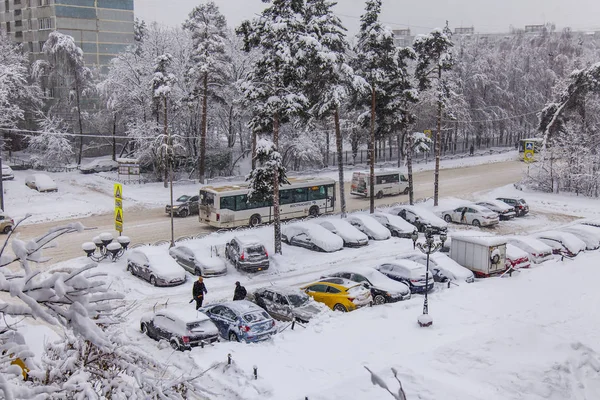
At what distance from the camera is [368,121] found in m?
37.7

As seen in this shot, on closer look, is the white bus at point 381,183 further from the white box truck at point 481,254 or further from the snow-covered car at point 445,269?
the snow-covered car at point 445,269

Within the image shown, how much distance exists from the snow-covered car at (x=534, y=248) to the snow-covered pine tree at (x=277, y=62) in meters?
12.7

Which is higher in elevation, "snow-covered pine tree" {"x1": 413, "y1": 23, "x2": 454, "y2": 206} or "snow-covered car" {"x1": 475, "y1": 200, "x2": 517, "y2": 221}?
"snow-covered pine tree" {"x1": 413, "y1": 23, "x2": 454, "y2": 206}

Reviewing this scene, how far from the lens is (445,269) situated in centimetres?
2498

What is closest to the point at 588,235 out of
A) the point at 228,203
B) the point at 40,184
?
the point at 228,203

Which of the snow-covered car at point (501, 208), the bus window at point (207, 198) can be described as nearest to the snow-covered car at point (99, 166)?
the bus window at point (207, 198)

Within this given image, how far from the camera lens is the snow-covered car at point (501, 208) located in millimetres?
38438

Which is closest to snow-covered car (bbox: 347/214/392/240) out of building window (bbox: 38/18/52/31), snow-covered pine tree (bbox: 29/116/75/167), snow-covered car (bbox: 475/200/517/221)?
snow-covered car (bbox: 475/200/517/221)

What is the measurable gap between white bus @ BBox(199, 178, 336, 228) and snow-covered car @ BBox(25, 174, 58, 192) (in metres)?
17.9

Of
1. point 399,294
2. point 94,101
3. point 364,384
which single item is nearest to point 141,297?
point 399,294

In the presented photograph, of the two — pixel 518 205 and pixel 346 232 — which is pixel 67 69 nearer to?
pixel 346 232

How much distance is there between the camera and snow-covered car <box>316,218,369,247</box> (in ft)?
99.9

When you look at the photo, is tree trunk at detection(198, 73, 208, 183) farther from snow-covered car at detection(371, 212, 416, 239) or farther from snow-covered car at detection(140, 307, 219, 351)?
snow-covered car at detection(140, 307, 219, 351)

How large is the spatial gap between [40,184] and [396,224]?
2923 cm
